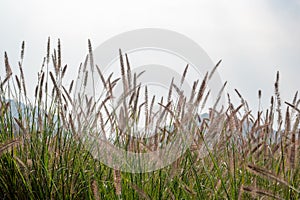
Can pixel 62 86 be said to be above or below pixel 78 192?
above

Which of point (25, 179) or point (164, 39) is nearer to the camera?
point (25, 179)

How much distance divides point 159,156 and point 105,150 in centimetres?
37

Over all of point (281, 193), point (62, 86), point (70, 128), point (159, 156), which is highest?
point (62, 86)

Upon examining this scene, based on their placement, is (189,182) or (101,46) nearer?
(189,182)

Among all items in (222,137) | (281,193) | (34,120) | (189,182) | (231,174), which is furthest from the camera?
(34,120)

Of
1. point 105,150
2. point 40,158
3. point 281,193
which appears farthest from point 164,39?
point 281,193

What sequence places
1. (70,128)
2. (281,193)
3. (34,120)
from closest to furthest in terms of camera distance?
(281,193)
(70,128)
(34,120)

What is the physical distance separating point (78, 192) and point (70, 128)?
45 cm

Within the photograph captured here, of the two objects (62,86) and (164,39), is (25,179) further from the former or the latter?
(164,39)

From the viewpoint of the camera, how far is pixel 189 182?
8.10ft

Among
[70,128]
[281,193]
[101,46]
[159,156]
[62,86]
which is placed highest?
[101,46]

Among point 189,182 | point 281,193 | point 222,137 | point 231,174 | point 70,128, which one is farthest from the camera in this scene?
point 70,128

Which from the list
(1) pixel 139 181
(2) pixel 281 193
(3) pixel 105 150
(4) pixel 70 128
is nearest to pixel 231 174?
(2) pixel 281 193

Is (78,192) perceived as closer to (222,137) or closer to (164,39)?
(222,137)
